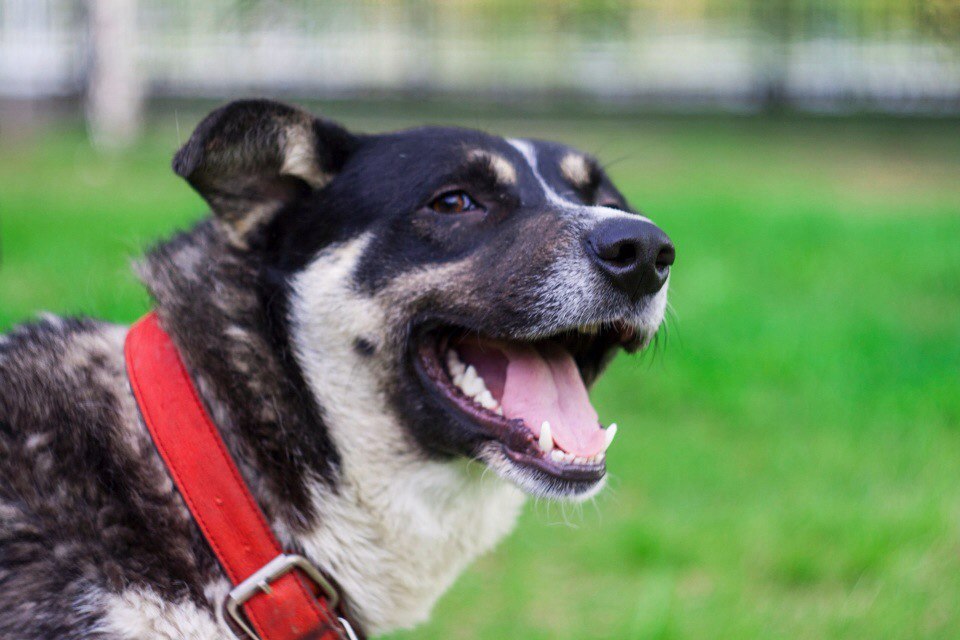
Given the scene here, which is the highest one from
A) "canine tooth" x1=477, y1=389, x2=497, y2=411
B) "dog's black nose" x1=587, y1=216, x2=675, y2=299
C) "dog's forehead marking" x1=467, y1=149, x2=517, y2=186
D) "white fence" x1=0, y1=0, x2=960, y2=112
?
"dog's forehead marking" x1=467, y1=149, x2=517, y2=186

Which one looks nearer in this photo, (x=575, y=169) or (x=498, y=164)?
(x=498, y=164)

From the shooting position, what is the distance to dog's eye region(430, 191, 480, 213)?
282 cm

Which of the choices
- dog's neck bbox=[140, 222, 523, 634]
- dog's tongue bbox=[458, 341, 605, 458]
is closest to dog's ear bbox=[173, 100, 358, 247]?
dog's neck bbox=[140, 222, 523, 634]

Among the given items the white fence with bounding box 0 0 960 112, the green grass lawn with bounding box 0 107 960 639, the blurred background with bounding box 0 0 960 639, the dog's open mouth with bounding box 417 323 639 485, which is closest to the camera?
the dog's open mouth with bounding box 417 323 639 485

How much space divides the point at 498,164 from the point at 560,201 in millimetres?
212

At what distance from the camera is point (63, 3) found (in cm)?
1452

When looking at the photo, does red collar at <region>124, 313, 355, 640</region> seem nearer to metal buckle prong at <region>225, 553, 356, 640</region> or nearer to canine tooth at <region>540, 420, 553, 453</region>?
metal buckle prong at <region>225, 553, 356, 640</region>

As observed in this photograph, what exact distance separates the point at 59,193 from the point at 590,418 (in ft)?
23.3

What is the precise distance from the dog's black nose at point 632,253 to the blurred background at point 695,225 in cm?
40

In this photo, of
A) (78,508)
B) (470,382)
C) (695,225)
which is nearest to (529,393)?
(470,382)

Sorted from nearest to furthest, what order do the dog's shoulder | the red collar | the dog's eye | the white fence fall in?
the dog's shoulder < the red collar < the dog's eye < the white fence

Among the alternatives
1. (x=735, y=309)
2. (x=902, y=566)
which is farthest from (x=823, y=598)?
(x=735, y=309)

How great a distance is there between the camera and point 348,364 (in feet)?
8.80

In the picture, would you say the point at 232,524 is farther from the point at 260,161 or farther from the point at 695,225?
the point at 695,225
